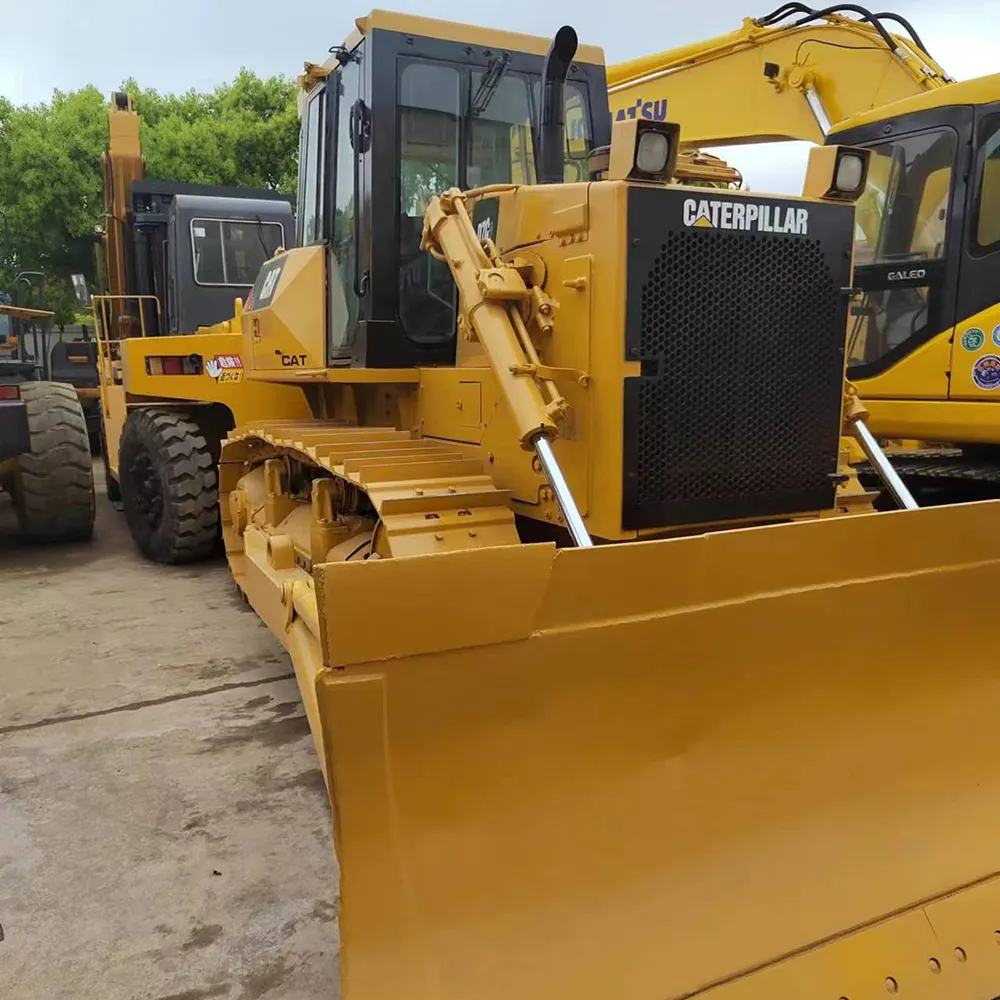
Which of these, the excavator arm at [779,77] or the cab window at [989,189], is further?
the excavator arm at [779,77]

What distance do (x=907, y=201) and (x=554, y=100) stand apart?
308cm

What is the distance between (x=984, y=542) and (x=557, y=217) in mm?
1665

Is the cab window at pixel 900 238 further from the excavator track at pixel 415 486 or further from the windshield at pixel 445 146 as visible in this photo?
the excavator track at pixel 415 486

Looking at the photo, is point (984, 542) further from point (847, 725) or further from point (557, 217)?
point (557, 217)

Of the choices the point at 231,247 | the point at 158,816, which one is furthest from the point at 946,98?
the point at 231,247

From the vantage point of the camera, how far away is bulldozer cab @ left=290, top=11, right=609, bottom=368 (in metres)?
3.89

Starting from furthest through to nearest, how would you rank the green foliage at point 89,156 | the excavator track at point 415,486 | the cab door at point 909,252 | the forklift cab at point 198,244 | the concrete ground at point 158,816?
the green foliage at point 89,156
the forklift cab at point 198,244
the cab door at point 909,252
the excavator track at point 415,486
the concrete ground at point 158,816

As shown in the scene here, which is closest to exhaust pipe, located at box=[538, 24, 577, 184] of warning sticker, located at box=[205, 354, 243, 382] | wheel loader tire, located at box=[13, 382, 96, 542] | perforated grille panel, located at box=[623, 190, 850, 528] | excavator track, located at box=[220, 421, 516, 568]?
perforated grille panel, located at box=[623, 190, 850, 528]

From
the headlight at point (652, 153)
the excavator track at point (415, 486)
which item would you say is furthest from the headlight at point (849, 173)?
the excavator track at point (415, 486)

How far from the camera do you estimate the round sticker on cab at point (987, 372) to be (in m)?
4.82

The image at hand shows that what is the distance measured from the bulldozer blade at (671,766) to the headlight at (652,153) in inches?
48.9

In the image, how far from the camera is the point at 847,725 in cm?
249

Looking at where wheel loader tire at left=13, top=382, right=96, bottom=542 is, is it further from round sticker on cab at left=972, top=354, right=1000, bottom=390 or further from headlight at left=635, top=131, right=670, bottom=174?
round sticker on cab at left=972, top=354, right=1000, bottom=390

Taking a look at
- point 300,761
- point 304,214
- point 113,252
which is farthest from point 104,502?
point 300,761
